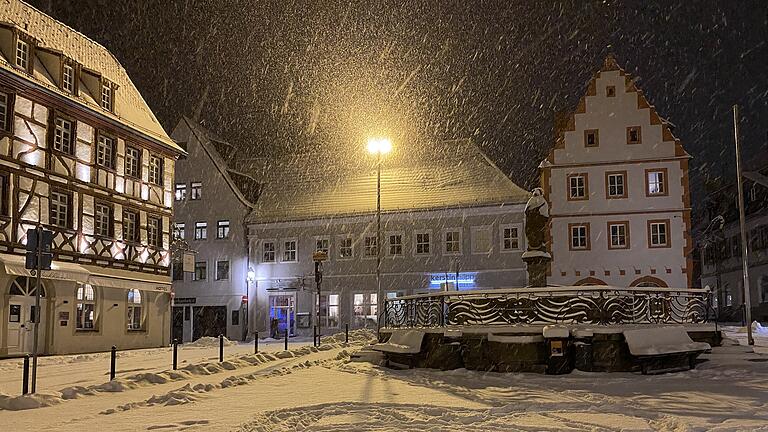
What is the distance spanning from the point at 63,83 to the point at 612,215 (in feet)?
83.1

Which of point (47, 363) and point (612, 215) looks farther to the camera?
point (612, 215)

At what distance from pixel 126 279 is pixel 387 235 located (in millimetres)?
16324

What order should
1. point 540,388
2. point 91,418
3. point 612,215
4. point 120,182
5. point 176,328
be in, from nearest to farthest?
point 91,418, point 540,388, point 120,182, point 612,215, point 176,328

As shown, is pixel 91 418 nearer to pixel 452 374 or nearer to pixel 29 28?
pixel 452 374

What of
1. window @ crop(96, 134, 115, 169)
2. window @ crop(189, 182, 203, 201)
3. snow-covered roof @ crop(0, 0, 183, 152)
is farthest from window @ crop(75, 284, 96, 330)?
window @ crop(189, 182, 203, 201)

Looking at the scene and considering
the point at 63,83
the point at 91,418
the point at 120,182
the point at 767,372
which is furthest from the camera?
the point at 120,182

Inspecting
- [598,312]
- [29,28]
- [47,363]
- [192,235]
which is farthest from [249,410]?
[192,235]

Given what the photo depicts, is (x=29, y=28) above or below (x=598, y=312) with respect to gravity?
above

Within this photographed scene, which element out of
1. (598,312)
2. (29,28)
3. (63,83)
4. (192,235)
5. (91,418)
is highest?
(29,28)

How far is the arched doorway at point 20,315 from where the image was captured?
26.2 meters

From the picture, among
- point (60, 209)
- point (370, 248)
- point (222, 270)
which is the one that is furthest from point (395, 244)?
point (60, 209)

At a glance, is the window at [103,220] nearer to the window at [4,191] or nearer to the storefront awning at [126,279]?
the storefront awning at [126,279]

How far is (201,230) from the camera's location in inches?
1886

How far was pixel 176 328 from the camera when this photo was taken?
47625 mm
